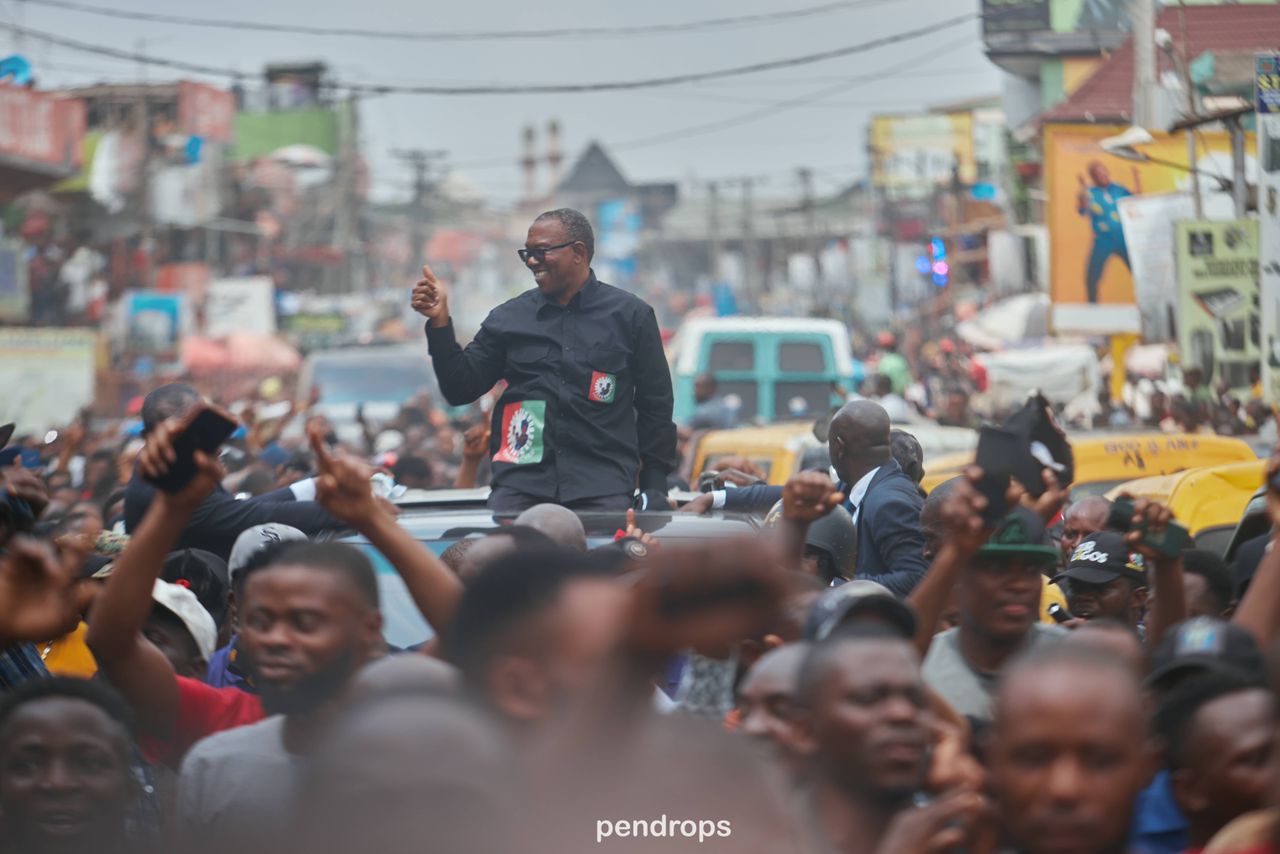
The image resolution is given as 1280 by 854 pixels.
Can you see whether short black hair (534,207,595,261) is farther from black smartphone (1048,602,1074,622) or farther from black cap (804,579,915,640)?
black cap (804,579,915,640)

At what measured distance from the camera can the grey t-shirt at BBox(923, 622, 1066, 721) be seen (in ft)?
13.4

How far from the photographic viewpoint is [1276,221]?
11.6 meters

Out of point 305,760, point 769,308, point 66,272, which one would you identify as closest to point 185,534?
point 305,760

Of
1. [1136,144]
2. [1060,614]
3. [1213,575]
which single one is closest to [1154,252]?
[1136,144]

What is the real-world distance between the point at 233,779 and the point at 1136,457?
8.61 meters

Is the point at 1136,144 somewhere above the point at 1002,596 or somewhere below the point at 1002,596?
above

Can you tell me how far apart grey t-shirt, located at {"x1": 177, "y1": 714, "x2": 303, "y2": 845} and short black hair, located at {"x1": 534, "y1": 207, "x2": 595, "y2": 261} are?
3.28m

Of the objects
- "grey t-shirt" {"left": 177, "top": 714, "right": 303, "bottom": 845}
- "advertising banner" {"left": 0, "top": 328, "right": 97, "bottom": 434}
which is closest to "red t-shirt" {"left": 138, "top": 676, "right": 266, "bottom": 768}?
"grey t-shirt" {"left": 177, "top": 714, "right": 303, "bottom": 845}

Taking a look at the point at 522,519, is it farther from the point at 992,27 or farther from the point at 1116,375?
the point at 992,27

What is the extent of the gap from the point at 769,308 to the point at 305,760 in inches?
3098

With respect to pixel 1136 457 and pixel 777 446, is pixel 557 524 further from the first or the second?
pixel 1136 457

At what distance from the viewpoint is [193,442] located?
361 cm

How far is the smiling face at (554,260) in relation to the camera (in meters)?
6.46

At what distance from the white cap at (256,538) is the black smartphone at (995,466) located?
6.24 feet
